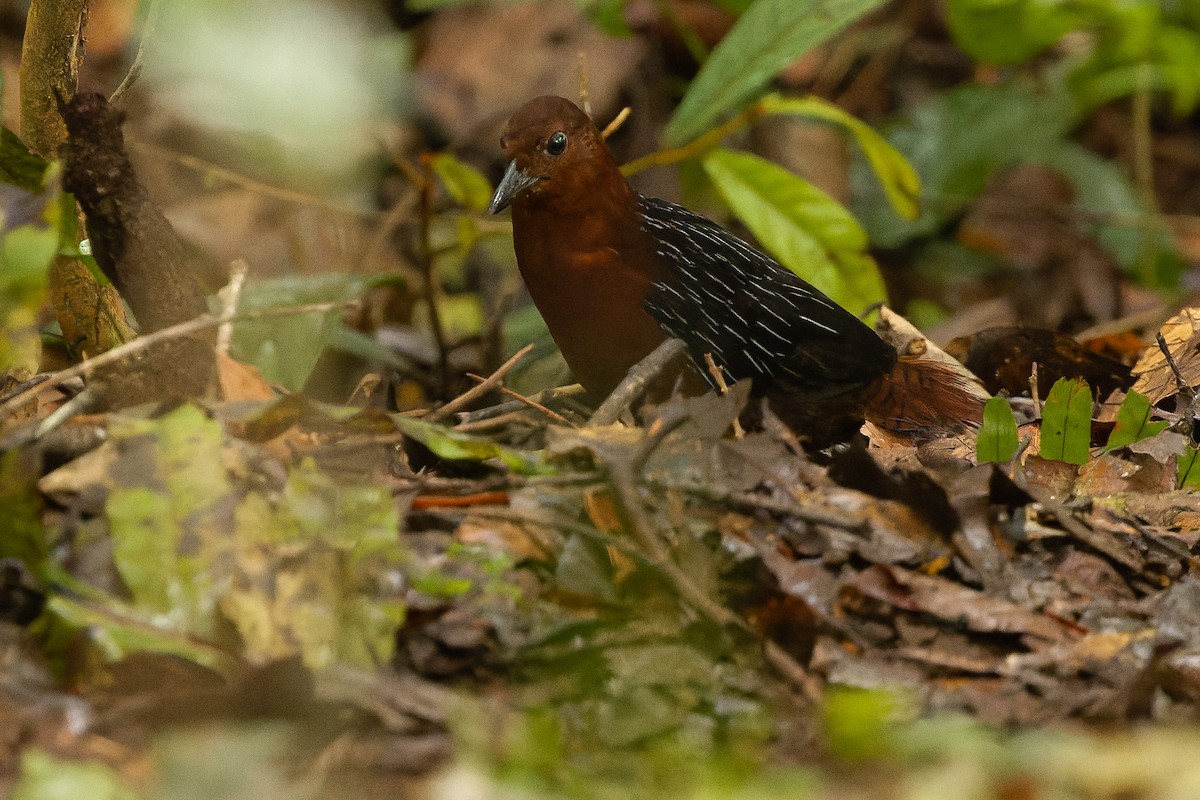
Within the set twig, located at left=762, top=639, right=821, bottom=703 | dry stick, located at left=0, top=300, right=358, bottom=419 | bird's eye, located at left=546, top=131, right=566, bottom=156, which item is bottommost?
twig, located at left=762, top=639, right=821, bottom=703

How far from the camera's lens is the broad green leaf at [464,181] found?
15.1 ft

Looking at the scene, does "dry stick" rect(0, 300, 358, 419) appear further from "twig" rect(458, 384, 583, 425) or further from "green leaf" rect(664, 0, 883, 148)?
"green leaf" rect(664, 0, 883, 148)

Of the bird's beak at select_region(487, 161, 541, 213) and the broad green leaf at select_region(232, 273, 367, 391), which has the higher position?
the bird's beak at select_region(487, 161, 541, 213)

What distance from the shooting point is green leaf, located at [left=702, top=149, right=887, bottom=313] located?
4328mm

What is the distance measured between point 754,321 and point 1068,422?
783mm

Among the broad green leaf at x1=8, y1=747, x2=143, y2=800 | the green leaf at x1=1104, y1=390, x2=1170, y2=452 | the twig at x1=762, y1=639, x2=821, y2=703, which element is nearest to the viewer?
the broad green leaf at x1=8, y1=747, x2=143, y2=800

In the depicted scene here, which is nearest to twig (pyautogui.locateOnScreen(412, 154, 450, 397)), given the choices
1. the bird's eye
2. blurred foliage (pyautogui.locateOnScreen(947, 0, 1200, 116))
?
the bird's eye

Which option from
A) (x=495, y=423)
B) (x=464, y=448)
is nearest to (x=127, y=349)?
(x=464, y=448)

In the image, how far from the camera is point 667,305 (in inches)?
131

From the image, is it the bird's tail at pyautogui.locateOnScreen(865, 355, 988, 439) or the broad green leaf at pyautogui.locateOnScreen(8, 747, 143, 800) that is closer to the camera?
the broad green leaf at pyautogui.locateOnScreen(8, 747, 143, 800)

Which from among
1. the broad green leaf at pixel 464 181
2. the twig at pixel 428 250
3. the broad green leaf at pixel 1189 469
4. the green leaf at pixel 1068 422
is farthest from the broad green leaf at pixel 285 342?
the broad green leaf at pixel 1189 469

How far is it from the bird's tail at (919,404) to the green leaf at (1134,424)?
40 centimetres

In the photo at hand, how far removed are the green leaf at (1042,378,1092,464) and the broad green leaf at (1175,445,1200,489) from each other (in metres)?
0.22

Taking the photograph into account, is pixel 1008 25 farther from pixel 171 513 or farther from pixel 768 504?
pixel 171 513
